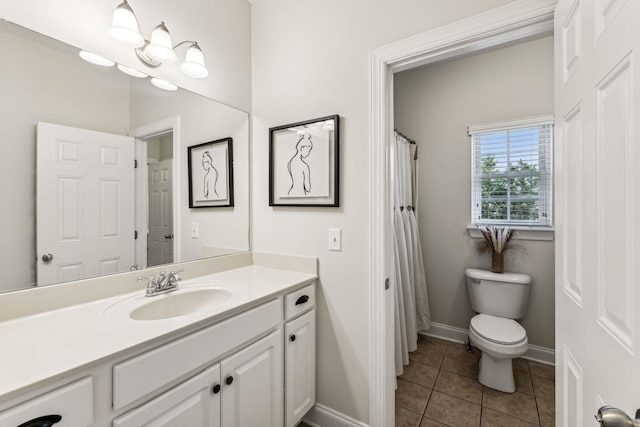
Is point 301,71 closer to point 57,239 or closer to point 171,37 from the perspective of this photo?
point 171,37

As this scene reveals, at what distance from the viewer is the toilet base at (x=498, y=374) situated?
190 centimetres

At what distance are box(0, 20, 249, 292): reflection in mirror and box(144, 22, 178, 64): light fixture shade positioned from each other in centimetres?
14

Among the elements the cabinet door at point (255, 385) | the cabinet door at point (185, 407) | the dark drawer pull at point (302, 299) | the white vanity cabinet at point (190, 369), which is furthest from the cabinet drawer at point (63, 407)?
the dark drawer pull at point (302, 299)

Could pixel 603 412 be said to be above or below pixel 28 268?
below

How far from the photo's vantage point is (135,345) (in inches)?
32.0

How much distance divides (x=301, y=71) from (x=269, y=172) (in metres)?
0.63

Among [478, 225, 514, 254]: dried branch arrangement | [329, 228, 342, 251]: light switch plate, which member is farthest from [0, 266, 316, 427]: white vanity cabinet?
[478, 225, 514, 254]: dried branch arrangement

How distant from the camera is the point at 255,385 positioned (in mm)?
1218

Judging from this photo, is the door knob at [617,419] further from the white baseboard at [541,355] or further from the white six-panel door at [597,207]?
the white baseboard at [541,355]

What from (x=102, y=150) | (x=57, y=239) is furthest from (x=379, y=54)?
(x=57, y=239)

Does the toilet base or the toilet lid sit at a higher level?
the toilet lid

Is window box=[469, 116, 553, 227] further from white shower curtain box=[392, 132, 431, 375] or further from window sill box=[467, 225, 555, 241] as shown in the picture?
white shower curtain box=[392, 132, 431, 375]

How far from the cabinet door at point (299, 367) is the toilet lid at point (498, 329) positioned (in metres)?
1.22

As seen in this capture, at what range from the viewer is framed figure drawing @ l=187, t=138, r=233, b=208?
168 centimetres
